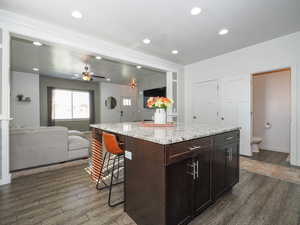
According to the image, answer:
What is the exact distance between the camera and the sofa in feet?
8.58

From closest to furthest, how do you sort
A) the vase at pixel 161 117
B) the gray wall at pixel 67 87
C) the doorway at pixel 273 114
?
1. the vase at pixel 161 117
2. the doorway at pixel 273 114
3. the gray wall at pixel 67 87

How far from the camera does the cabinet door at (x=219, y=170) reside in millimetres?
1673

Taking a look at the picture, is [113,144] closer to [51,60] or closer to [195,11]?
A: [195,11]

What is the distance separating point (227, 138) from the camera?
1863mm

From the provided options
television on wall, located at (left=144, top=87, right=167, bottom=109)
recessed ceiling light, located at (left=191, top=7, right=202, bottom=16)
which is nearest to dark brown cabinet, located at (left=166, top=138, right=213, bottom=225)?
recessed ceiling light, located at (left=191, top=7, right=202, bottom=16)

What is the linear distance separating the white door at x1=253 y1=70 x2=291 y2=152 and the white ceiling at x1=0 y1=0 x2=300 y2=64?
1.48m

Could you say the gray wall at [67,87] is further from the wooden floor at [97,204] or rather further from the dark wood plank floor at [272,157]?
the dark wood plank floor at [272,157]

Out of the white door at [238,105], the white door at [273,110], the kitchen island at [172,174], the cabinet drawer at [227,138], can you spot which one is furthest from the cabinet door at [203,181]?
the white door at [273,110]

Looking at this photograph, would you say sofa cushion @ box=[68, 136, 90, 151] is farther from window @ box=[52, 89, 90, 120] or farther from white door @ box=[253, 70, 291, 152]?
white door @ box=[253, 70, 291, 152]

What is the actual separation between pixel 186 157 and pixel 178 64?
4.17 metres

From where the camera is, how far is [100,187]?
2180 millimetres

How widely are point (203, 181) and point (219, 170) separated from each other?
0.34m

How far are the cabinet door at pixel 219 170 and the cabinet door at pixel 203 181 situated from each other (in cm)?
11

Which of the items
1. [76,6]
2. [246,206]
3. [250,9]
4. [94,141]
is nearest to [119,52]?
[76,6]
